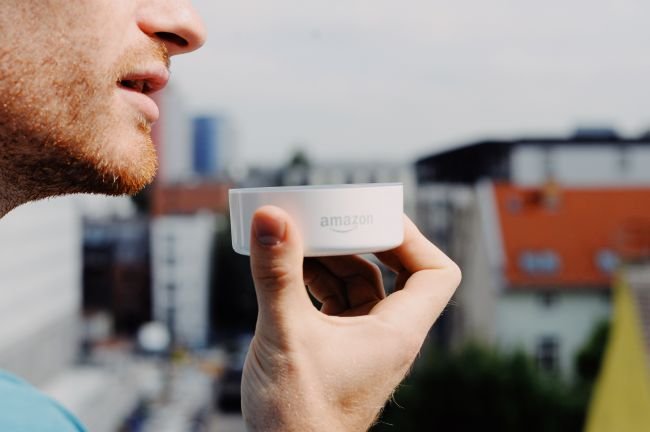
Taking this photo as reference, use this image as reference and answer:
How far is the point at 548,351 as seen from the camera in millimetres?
17656

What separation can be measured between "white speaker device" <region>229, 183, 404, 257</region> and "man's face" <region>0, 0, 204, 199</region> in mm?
142

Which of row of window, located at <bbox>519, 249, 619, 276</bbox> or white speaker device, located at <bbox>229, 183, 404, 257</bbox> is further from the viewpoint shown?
row of window, located at <bbox>519, 249, 619, 276</bbox>

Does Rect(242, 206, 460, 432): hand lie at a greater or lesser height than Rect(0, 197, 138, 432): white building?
greater

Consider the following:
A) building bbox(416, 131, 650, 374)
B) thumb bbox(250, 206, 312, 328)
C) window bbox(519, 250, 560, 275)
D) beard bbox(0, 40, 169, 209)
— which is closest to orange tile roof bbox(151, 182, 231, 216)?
building bbox(416, 131, 650, 374)

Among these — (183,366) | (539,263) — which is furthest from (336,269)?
(183,366)

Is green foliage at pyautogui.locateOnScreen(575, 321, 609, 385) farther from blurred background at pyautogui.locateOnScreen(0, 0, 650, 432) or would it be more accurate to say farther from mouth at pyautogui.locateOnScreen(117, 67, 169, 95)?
mouth at pyautogui.locateOnScreen(117, 67, 169, 95)

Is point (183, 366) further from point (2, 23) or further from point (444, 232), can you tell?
point (2, 23)

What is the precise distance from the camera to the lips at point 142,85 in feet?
3.26

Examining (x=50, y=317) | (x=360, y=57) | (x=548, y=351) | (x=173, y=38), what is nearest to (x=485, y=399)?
(x=548, y=351)

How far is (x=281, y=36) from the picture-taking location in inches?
61.5

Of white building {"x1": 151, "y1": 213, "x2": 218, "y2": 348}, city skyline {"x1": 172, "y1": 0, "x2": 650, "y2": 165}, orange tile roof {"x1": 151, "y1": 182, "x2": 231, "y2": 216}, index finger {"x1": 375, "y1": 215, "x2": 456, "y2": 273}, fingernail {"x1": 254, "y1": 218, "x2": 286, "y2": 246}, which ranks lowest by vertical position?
white building {"x1": 151, "y1": 213, "x2": 218, "y2": 348}

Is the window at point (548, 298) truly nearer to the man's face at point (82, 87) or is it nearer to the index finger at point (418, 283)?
the index finger at point (418, 283)

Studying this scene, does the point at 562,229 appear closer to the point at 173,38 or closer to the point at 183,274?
the point at 173,38

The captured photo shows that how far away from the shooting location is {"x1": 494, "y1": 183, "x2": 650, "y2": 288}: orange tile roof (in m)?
17.1
